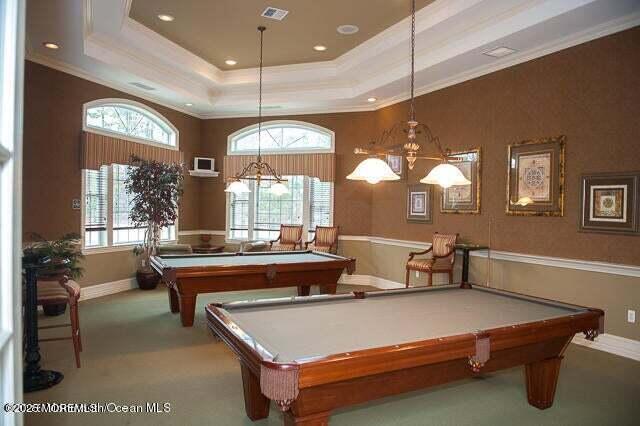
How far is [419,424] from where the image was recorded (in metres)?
2.72

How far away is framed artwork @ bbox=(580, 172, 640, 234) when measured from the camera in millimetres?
4004

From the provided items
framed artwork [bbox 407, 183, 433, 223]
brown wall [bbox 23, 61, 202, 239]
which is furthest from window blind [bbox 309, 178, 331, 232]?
brown wall [bbox 23, 61, 202, 239]

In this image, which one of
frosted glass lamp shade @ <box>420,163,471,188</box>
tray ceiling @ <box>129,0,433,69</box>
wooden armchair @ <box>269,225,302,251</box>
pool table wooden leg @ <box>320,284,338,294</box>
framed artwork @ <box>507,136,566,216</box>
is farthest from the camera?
wooden armchair @ <box>269,225,302,251</box>

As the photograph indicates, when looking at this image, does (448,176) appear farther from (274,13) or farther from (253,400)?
(274,13)

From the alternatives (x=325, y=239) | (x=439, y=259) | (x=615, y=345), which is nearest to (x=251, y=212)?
(x=325, y=239)

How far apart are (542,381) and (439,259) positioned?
9.62ft

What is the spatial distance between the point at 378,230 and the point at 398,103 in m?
2.19

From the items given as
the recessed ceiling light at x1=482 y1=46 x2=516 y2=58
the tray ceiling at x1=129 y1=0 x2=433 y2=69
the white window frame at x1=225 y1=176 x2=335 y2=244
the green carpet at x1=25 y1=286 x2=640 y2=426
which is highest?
the tray ceiling at x1=129 y1=0 x2=433 y2=69

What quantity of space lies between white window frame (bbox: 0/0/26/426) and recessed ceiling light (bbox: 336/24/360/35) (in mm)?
4951

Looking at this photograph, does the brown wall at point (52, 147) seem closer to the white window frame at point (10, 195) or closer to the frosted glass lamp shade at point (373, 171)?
the frosted glass lamp shade at point (373, 171)

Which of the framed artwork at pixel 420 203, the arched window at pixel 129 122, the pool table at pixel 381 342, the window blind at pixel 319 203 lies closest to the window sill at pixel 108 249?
the arched window at pixel 129 122

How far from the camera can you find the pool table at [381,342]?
1.81m

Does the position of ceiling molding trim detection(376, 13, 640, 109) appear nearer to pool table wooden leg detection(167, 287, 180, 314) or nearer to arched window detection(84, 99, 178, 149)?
arched window detection(84, 99, 178, 149)

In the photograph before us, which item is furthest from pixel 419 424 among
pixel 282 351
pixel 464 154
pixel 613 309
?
pixel 464 154
